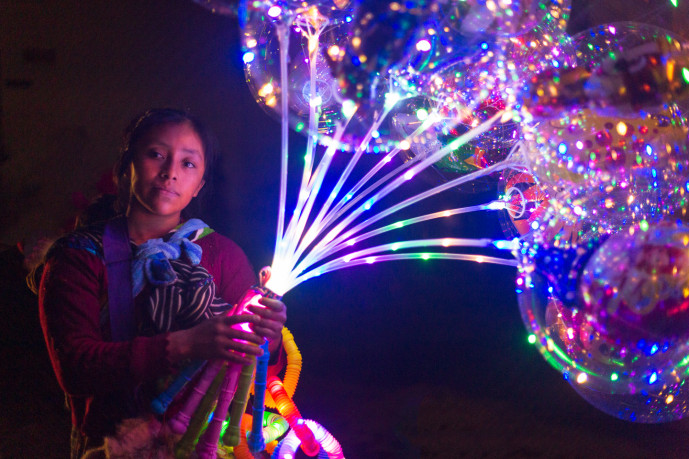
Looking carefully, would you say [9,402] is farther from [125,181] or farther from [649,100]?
[649,100]

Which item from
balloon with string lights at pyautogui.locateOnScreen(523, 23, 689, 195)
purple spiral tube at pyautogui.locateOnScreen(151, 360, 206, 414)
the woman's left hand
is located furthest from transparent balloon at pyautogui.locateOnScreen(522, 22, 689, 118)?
purple spiral tube at pyautogui.locateOnScreen(151, 360, 206, 414)

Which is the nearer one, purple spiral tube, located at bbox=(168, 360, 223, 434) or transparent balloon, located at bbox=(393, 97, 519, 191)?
purple spiral tube, located at bbox=(168, 360, 223, 434)

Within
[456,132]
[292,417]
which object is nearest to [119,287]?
[292,417]

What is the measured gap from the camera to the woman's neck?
1211mm

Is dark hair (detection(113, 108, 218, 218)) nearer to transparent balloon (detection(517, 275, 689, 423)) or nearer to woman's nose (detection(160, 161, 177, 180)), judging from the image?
woman's nose (detection(160, 161, 177, 180))

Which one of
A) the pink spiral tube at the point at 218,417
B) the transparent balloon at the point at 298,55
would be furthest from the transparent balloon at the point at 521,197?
the pink spiral tube at the point at 218,417

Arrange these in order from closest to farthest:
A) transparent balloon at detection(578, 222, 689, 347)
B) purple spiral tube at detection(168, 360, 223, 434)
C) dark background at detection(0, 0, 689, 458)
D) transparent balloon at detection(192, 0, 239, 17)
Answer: transparent balloon at detection(578, 222, 689, 347) → purple spiral tube at detection(168, 360, 223, 434) → transparent balloon at detection(192, 0, 239, 17) → dark background at detection(0, 0, 689, 458)

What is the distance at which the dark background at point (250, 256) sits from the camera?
1.92 metres

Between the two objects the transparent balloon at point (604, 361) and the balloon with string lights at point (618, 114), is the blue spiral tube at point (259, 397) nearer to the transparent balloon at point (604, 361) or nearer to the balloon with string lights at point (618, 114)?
the transparent balloon at point (604, 361)

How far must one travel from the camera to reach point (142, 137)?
1228 millimetres

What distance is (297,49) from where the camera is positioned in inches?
45.6

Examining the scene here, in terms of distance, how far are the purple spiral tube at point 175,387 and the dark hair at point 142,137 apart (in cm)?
49

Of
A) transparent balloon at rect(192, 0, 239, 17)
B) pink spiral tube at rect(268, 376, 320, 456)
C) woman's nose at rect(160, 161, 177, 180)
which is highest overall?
transparent balloon at rect(192, 0, 239, 17)

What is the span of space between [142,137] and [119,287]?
0.39 metres
